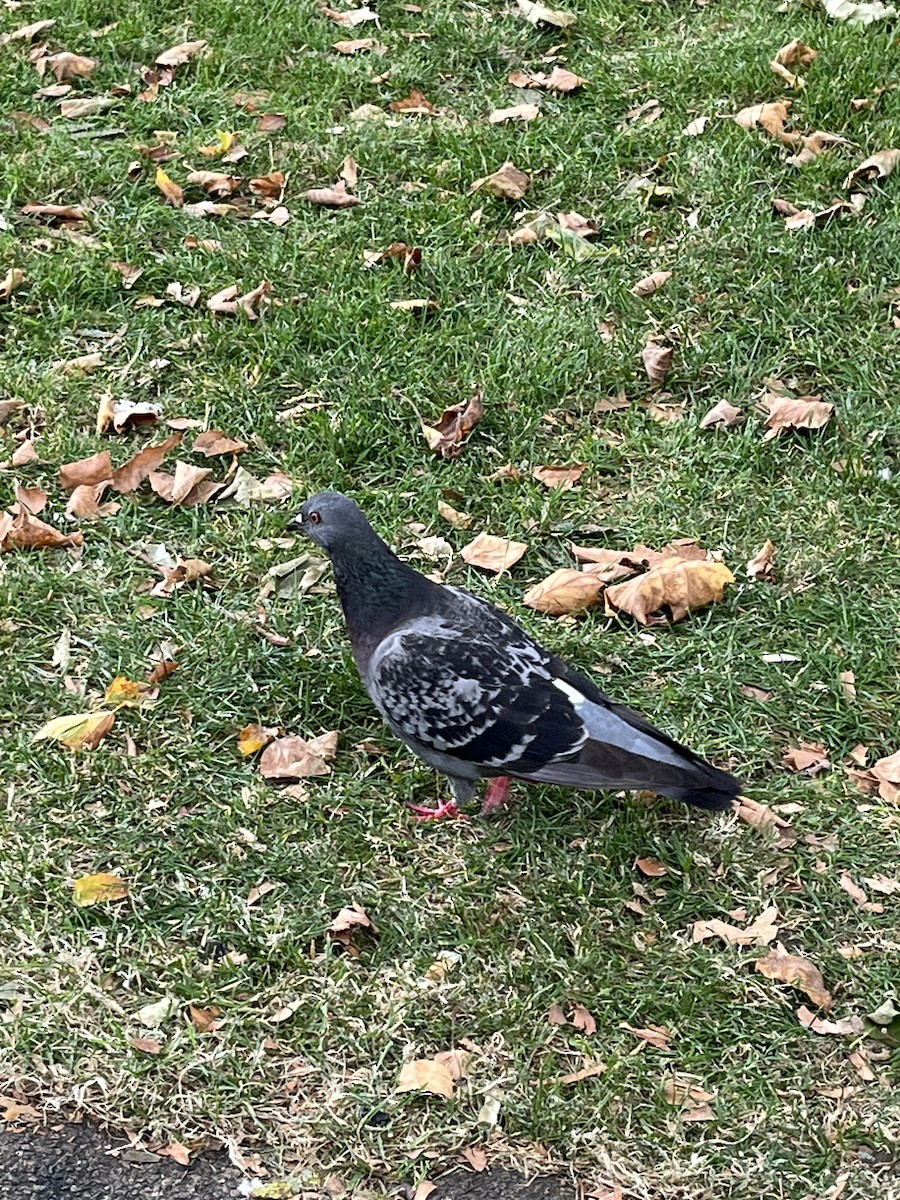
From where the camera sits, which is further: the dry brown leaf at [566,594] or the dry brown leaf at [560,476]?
the dry brown leaf at [560,476]

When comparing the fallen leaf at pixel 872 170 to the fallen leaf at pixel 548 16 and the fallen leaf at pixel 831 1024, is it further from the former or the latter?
the fallen leaf at pixel 831 1024

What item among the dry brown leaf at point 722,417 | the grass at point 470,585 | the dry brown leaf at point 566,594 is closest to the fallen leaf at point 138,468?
the grass at point 470,585

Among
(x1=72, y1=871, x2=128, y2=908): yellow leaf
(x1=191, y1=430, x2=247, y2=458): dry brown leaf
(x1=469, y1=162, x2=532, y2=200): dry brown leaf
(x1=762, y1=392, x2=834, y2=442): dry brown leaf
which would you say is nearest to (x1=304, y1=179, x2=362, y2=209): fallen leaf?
(x1=469, y1=162, x2=532, y2=200): dry brown leaf

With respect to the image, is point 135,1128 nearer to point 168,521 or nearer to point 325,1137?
point 325,1137

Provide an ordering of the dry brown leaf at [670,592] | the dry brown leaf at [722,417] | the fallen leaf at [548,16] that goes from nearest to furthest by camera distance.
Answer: the dry brown leaf at [670,592], the dry brown leaf at [722,417], the fallen leaf at [548,16]

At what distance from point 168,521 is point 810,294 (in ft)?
9.07

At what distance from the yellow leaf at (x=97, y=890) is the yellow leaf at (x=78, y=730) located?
0.49m

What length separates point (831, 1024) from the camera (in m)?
3.52

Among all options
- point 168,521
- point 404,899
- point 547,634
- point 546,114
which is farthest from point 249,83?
point 404,899

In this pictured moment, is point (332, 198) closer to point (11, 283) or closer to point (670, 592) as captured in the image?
point (11, 283)

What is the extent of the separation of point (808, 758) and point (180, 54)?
490 centimetres

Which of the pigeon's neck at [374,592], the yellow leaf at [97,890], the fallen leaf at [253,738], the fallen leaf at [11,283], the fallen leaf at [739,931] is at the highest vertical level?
the fallen leaf at [11,283]

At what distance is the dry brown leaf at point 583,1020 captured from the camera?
3.51 metres

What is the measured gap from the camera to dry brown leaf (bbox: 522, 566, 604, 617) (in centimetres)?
456
